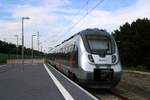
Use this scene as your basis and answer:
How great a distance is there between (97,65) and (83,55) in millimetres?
908

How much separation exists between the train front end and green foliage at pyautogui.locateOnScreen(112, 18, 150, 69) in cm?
5812

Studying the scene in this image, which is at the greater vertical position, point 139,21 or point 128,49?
point 139,21

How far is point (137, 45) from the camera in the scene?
79.6m

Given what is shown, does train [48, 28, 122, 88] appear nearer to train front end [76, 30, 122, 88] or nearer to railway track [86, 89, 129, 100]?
train front end [76, 30, 122, 88]

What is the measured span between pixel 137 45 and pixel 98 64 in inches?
2540

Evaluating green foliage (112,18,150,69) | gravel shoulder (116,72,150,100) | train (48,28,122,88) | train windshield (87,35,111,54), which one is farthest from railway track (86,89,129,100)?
green foliage (112,18,150,69)

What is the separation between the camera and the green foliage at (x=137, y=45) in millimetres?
77438

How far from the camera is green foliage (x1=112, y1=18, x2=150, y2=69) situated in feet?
254

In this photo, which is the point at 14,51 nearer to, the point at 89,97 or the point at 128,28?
the point at 128,28

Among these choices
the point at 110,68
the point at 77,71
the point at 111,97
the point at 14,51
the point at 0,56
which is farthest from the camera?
the point at 14,51

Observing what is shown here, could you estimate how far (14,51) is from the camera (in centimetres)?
13500

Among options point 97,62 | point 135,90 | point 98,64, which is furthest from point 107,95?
point 135,90

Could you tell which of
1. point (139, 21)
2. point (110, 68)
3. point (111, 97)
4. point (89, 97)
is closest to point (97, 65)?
point (110, 68)

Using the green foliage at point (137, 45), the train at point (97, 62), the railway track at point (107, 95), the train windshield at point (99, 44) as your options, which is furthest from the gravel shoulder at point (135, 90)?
the green foliage at point (137, 45)
